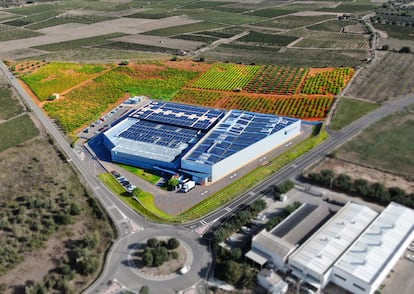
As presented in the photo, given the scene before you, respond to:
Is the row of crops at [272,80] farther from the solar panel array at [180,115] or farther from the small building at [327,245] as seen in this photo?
the small building at [327,245]

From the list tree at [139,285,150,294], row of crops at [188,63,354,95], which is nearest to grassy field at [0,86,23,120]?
row of crops at [188,63,354,95]

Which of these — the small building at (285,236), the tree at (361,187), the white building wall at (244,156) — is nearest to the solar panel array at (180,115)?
the white building wall at (244,156)

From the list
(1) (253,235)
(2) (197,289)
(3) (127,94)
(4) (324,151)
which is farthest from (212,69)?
(2) (197,289)

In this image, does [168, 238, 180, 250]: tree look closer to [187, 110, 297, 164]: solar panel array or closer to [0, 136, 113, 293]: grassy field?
[0, 136, 113, 293]: grassy field

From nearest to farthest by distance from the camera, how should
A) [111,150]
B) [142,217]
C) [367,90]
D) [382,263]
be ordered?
[382,263] → [142,217] → [111,150] → [367,90]

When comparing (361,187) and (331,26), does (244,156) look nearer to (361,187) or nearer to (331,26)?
(361,187)

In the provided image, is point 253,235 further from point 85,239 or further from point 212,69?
point 212,69
